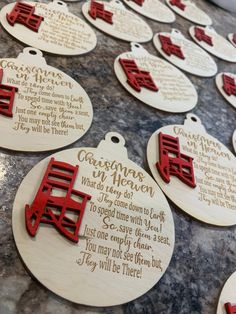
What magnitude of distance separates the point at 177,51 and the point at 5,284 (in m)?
0.69

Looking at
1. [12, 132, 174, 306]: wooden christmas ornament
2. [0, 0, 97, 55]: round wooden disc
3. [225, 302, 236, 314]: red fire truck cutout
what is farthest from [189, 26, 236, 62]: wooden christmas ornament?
[225, 302, 236, 314]: red fire truck cutout

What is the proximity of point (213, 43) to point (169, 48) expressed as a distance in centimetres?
22

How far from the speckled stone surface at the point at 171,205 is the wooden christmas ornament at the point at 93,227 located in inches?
0.5

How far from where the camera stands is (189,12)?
1.14 m

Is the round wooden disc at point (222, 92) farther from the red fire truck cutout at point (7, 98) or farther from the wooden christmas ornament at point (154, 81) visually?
the red fire truck cutout at point (7, 98)

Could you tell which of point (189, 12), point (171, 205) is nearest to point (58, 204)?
point (171, 205)

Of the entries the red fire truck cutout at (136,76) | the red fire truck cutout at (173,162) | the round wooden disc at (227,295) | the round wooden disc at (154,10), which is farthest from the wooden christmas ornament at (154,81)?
the round wooden disc at (227,295)

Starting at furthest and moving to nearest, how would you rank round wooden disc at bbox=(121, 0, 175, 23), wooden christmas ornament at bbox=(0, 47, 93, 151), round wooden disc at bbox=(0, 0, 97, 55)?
round wooden disc at bbox=(121, 0, 175, 23)
round wooden disc at bbox=(0, 0, 97, 55)
wooden christmas ornament at bbox=(0, 47, 93, 151)

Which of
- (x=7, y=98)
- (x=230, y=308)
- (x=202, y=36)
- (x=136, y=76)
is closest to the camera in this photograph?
(x=230, y=308)

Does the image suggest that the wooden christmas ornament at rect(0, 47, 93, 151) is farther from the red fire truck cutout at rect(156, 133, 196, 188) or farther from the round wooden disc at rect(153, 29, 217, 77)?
the round wooden disc at rect(153, 29, 217, 77)

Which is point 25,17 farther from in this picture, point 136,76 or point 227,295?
point 227,295

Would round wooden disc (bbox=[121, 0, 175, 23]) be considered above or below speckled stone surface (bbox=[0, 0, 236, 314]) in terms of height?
above

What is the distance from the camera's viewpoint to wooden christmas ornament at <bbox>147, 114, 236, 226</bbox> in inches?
22.0

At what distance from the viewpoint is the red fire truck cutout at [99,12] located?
33.5 inches
